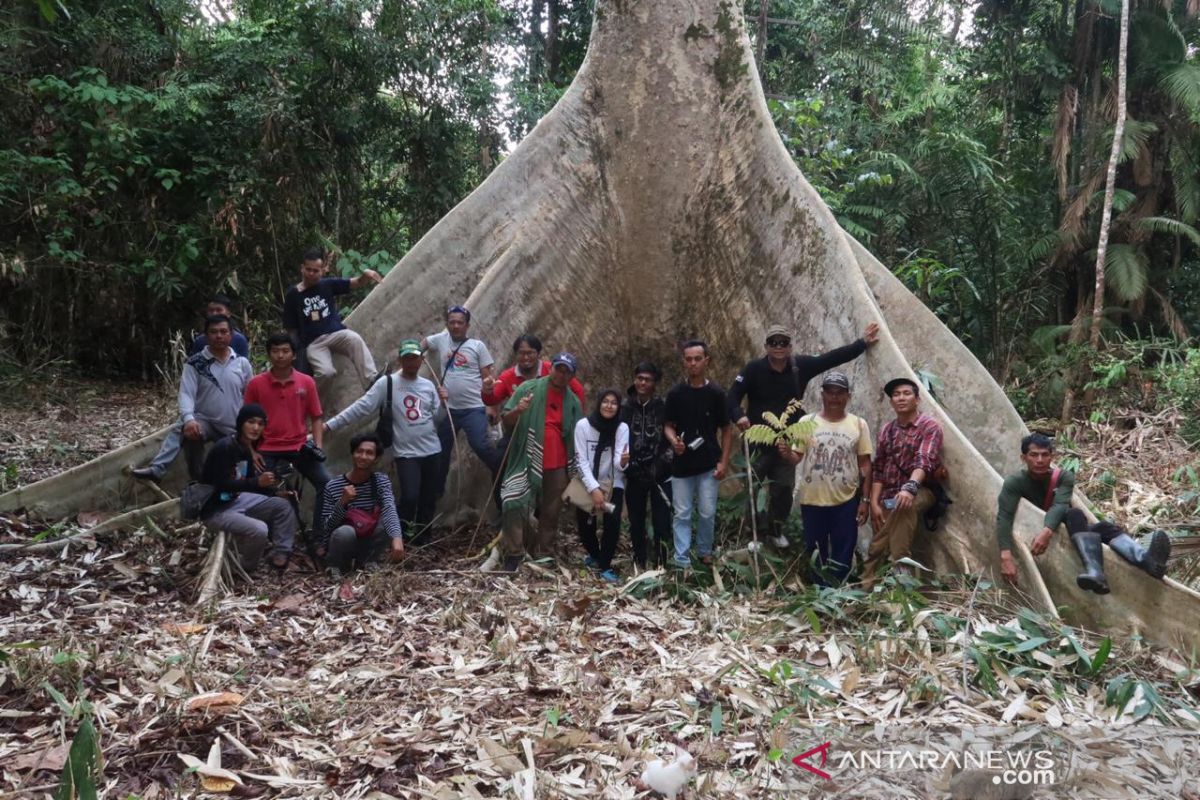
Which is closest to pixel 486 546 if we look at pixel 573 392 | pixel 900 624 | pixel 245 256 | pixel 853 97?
pixel 573 392

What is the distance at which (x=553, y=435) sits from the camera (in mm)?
6309

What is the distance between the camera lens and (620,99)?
7523 mm

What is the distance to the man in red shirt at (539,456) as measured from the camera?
6105mm

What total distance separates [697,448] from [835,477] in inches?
34.9

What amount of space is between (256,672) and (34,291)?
815 centimetres

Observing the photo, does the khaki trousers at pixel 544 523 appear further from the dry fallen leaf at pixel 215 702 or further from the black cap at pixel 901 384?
the dry fallen leaf at pixel 215 702

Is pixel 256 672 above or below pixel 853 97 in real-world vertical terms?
below

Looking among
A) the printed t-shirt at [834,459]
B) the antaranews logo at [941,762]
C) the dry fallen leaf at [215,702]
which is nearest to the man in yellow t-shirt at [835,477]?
the printed t-shirt at [834,459]

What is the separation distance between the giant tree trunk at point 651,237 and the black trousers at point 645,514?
135 cm

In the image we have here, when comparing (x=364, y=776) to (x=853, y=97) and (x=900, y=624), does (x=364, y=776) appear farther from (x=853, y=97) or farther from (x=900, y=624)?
(x=853, y=97)

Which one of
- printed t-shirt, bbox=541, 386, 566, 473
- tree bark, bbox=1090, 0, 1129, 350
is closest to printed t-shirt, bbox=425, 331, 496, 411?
printed t-shirt, bbox=541, 386, 566, 473

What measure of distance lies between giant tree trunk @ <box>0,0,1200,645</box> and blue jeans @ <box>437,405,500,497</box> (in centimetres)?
60

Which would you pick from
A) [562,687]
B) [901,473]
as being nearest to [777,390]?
[901,473]

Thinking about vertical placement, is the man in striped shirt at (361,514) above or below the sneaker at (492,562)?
above
